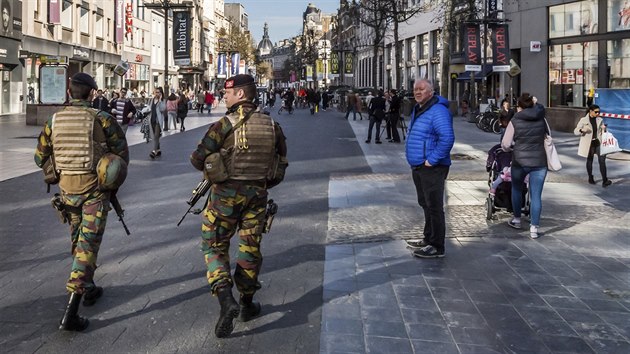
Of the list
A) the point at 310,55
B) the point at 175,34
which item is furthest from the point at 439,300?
the point at 310,55

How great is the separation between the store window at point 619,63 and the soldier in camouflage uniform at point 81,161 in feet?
87.4

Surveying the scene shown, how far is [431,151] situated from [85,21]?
41.3 meters

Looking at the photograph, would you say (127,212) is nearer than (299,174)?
Yes

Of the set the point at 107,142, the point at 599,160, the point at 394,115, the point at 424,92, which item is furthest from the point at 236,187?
the point at 394,115

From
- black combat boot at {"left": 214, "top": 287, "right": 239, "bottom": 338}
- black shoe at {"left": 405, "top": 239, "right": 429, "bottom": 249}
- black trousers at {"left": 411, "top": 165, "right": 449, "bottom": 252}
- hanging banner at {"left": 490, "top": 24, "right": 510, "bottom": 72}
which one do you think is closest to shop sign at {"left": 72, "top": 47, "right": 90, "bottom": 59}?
hanging banner at {"left": 490, "top": 24, "right": 510, "bottom": 72}

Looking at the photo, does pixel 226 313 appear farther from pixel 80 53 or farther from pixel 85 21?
pixel 85 21

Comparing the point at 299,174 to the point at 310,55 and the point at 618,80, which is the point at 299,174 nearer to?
the point at 618,80

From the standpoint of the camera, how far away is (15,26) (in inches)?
1284

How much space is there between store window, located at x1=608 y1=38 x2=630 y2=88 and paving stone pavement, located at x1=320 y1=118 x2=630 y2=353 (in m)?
19.0

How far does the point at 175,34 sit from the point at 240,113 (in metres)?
37.2

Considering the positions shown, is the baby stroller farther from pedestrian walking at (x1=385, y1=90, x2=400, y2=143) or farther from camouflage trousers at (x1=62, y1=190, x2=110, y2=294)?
pedestrian walking at (x1=385, y1=90, x2=400, y2=143)

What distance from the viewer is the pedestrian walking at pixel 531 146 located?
7.55 metres

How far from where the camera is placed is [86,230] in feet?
14.8

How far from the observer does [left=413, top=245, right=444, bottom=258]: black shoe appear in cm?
653
